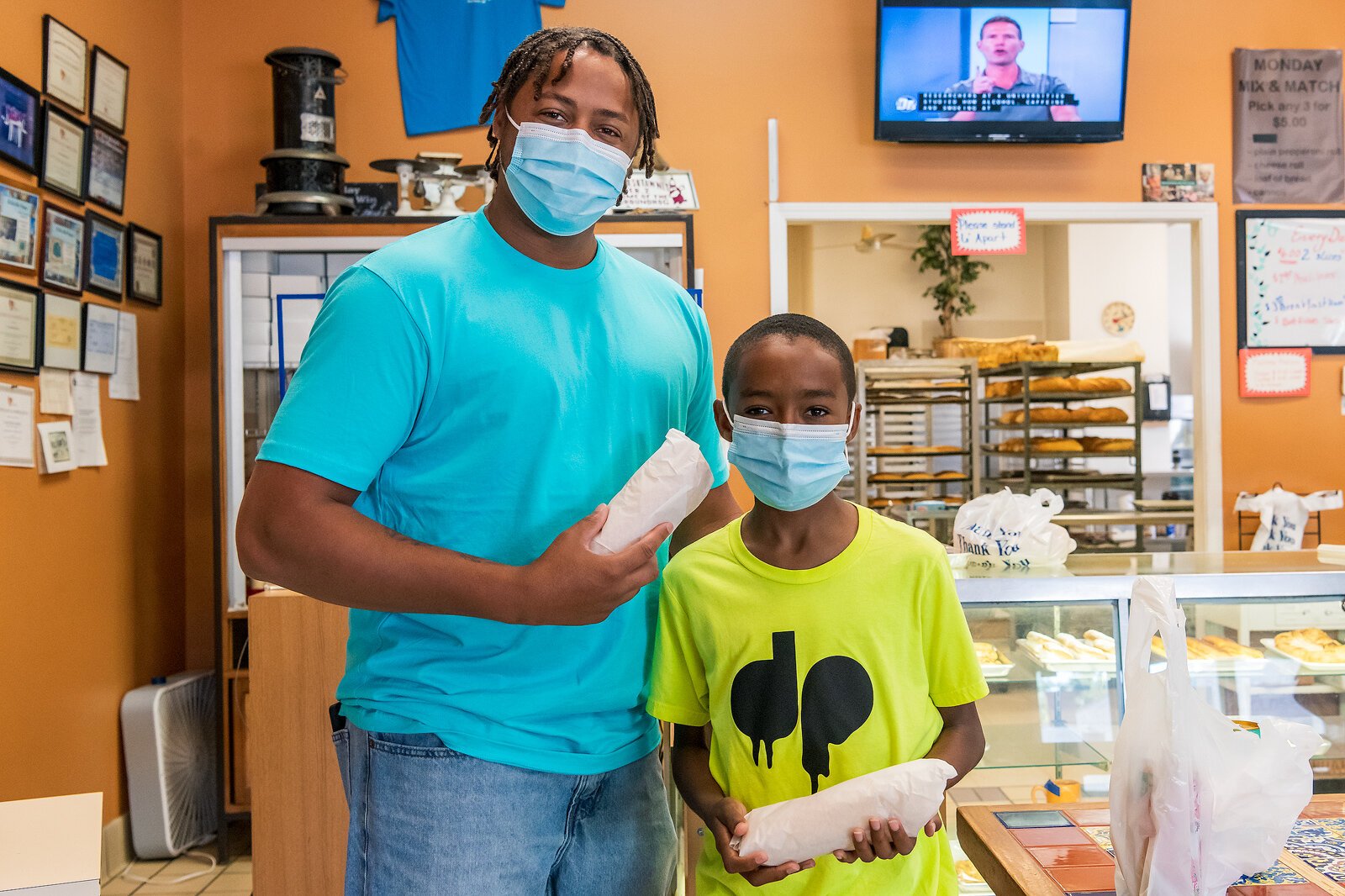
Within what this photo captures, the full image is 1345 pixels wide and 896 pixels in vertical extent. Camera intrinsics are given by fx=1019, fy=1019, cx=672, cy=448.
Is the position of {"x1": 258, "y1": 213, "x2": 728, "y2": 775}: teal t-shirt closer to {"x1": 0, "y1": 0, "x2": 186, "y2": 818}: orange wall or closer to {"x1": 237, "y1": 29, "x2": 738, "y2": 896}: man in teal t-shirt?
{"x1": 237, "y1": 29, "x2": 738, "y2": 896}: man in teal t-shirt

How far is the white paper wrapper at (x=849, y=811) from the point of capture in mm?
1102

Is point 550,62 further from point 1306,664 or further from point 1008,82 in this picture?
point 1008,82

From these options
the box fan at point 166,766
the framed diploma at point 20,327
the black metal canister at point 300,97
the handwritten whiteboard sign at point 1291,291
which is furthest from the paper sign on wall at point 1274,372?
the framed diploma at point 20,327

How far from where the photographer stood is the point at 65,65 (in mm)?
3262

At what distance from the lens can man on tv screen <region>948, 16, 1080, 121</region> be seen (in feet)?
13.8

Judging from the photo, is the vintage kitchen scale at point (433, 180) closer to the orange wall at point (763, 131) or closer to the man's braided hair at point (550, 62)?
the orange wall at point (763, 131)

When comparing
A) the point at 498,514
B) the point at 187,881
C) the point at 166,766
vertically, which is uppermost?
the point at 498,514

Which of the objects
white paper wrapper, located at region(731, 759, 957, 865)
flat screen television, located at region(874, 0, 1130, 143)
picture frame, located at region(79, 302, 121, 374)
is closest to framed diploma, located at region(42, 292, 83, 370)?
picture frame, located at region(79, 302, 121, 374)

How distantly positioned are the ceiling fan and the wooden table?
6.94 meters

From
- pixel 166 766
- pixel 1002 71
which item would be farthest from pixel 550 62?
pixel 1002 71

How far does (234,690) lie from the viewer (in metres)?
3.70

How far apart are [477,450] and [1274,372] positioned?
4351mm

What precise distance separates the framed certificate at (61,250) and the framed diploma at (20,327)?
10 centimetres

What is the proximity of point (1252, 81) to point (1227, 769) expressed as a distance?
4218 millimetres
